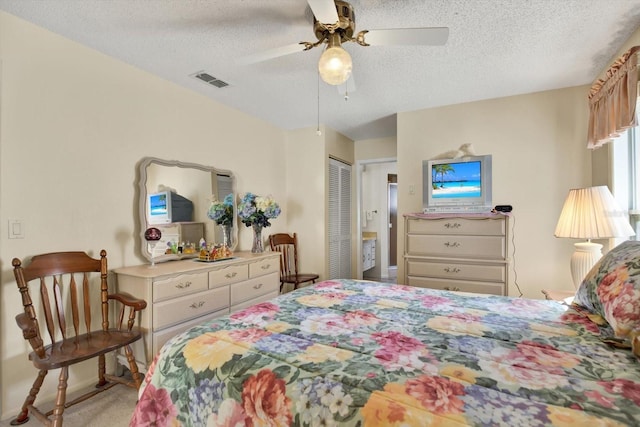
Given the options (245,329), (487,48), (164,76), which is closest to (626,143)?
(487,48)

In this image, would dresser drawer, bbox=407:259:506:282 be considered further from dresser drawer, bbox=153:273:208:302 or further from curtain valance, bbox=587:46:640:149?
dresser drawer, bbox=153:273:208:302

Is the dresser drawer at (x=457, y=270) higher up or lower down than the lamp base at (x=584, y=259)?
lower down

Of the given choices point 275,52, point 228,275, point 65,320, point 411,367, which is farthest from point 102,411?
point 275,52

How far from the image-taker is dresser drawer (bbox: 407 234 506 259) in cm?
280

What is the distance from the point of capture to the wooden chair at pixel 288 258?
3954mm

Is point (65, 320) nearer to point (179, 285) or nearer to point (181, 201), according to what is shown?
point (179, 285)

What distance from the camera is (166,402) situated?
1153mm

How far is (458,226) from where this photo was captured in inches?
116

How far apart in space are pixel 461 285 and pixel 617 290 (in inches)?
68.9

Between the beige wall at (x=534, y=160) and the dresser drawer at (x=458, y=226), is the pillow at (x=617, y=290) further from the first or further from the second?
the beige wall at (x=534, y=160)

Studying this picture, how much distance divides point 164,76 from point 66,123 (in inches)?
36.3

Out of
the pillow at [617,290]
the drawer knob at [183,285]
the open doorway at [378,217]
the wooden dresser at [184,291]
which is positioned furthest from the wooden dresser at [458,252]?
the open doorway at [378,217]

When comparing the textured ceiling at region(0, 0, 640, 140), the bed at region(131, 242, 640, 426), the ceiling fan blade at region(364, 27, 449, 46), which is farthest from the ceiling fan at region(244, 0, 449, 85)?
the bed at region(131, 242, 640, 426)

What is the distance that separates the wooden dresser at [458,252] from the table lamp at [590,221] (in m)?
0.51
